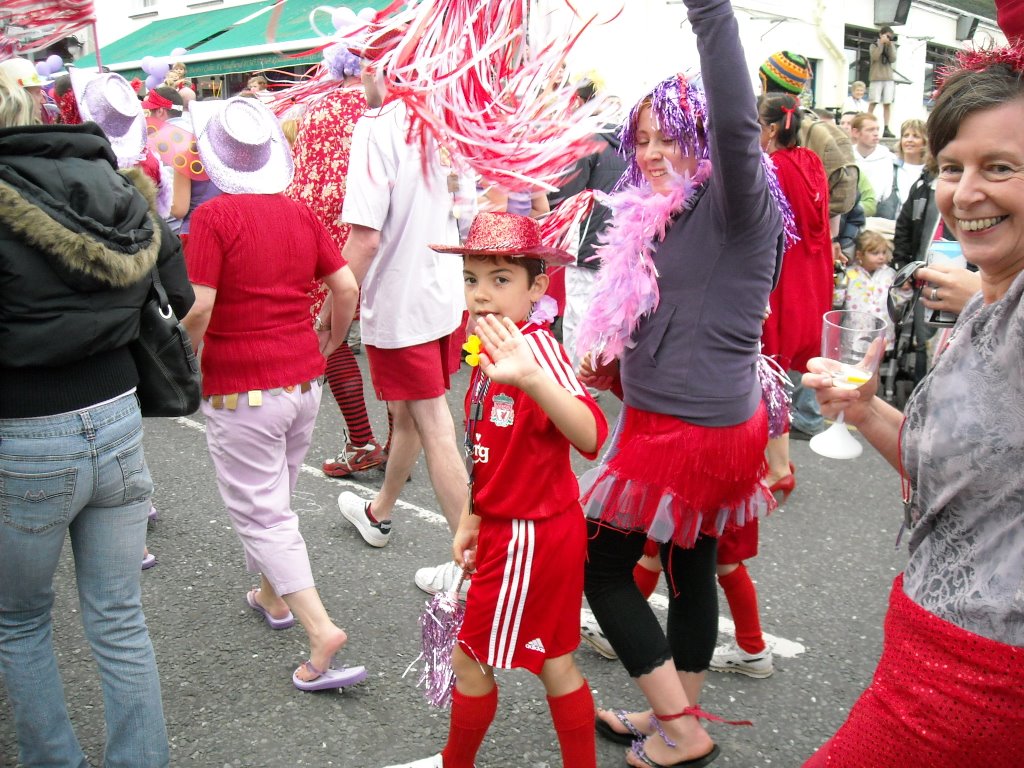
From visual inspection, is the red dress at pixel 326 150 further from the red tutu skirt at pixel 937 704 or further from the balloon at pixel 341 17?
the red tutu skirt at pixel 937 704

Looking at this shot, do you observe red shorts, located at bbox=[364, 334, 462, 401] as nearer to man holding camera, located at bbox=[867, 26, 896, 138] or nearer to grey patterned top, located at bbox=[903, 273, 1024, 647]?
grey patterned top, located at bbox=[903, 273, 1024, 647]

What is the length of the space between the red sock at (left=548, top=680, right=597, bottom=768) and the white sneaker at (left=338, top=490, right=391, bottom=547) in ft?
6.11

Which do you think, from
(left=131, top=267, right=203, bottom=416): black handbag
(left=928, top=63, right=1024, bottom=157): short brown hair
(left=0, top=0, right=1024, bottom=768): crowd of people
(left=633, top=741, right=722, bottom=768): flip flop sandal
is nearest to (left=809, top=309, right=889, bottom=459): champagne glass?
(left=0, top=0, right=1024, bottom=768): crowd of people

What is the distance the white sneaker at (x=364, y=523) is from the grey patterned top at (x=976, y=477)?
274cm

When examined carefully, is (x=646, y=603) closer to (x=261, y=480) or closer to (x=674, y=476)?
(x=674, y=476)

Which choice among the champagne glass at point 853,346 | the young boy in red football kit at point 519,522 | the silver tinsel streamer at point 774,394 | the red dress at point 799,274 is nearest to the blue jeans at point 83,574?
the young boy in red football kit at point 519,522

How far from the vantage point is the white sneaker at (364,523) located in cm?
400

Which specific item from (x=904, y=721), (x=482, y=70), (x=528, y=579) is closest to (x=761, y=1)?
(x=482, y=70)

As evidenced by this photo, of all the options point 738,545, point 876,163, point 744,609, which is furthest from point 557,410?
point 876,163

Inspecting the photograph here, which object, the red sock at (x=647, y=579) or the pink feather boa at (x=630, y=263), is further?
the red sock at (x=647, y=579)

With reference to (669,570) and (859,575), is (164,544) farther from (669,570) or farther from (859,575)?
(859,575)

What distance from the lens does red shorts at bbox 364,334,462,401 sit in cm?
369

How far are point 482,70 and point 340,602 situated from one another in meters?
2.08

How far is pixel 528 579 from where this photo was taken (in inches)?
86.8
